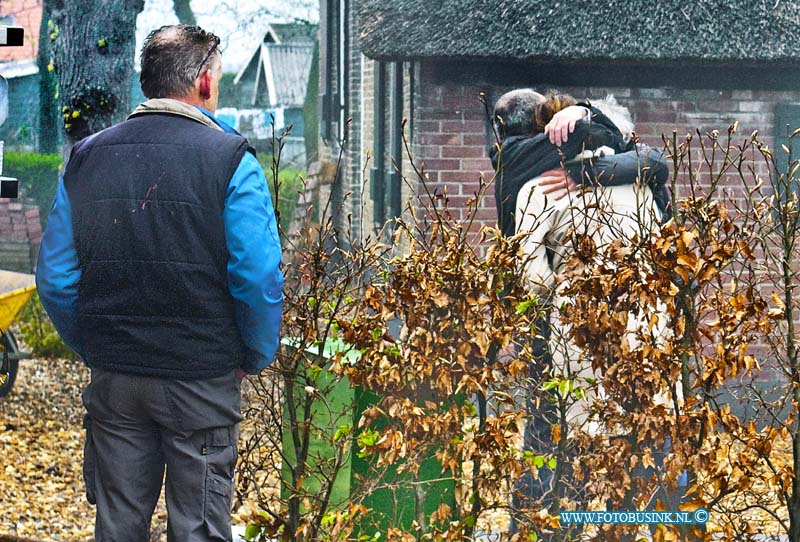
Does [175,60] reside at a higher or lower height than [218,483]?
higher

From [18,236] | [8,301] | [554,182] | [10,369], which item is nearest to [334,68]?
[18,236]

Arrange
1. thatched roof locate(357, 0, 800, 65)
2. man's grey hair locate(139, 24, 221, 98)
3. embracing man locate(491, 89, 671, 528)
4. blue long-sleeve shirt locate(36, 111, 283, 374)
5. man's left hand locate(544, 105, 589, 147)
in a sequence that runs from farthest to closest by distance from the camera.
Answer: thatched roof locate(357, 0, 800, 65) → man's left hand locate(544, 105, 589, 147) → embracing man locate(491, 89, 671, 528) → man's grey hair locate(139, 24, 221, 98) → blue long-sleeve shirt locate(36, 111, 283, 374)

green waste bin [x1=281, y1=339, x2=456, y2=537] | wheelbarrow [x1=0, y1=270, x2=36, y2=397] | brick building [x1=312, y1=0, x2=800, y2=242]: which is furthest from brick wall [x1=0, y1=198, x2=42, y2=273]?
green waste bin [x1=281, y1=339, x2=456, y2=537]

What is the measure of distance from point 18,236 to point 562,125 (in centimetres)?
474

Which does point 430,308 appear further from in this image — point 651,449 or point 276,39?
point 276,39

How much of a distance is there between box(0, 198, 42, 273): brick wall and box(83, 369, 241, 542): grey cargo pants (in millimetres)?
5660

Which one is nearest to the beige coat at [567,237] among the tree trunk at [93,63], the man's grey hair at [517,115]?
the man's grey hair at [517,115]

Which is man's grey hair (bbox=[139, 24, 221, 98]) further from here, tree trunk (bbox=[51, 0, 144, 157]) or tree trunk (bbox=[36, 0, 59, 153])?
tree trunk (bbox=[36, 0, 59, 153])

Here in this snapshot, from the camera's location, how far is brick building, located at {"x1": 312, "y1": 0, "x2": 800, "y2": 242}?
6395 mm

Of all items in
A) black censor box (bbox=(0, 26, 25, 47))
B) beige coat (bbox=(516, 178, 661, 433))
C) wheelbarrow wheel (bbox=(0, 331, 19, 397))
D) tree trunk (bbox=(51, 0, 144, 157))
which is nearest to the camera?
beige coat (bbox=(516, 178, 661, 433))

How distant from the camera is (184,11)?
8.48 meters

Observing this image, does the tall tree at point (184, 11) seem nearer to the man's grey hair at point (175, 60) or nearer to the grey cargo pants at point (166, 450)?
the man's grey hair at point (175, 60)

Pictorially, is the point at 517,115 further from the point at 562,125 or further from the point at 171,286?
the point at 171,286

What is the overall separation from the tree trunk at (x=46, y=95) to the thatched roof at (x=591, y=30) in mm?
2487
